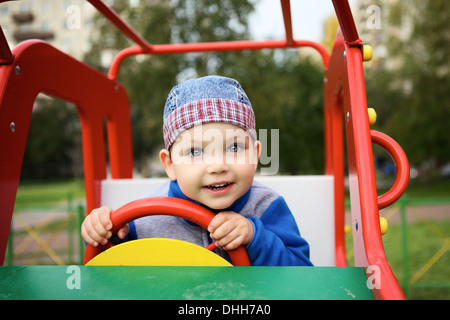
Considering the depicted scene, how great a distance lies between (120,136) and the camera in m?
1.88

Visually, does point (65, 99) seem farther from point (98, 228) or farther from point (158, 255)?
point (158, 255)

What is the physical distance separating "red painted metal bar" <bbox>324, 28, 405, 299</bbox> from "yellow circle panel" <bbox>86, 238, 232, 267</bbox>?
290mm

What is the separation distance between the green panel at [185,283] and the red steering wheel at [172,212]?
7.2 inches

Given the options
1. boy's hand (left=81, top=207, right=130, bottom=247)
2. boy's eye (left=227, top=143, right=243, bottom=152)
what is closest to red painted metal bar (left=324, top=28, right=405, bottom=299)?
boy's eye (left=227, top=143, right=243, bottom=152)

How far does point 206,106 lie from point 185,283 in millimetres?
400

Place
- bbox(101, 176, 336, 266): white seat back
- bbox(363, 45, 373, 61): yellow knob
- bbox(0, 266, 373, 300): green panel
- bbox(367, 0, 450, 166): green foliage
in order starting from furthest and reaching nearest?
1. bbox(367, 0, 450, 166): green foliage
2. bbox(101, 176, 336, 266): white seat back
3. bbox(363, 45, 373, 61): yellow knob
4. bbox(0, 266, 373, 300): green panel

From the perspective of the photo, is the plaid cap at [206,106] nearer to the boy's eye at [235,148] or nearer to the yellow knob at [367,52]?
the boy's eye at [235,148]

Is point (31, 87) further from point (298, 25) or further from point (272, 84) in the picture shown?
point (272, 84)

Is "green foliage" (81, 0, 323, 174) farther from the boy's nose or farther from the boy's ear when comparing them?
the boy's nose

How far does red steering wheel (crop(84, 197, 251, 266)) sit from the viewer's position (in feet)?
2.97

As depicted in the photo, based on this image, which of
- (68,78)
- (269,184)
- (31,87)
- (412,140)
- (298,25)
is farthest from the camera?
(412,140)

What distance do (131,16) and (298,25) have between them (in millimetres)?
4595

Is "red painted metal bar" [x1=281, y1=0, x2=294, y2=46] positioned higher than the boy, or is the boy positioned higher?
"red painted metal bar" [x1=281, y1=0, x2=294, y2=46]
